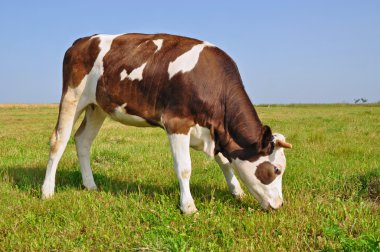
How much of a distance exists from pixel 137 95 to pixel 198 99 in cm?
103

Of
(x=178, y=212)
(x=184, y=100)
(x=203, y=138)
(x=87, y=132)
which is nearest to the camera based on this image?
(x=178, y=212)

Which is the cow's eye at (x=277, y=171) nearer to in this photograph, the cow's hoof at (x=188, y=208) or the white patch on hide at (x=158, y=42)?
Result: the cow's hoof at (x=188, y=208)

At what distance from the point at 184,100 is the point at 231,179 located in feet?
4.91

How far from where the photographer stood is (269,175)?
5.73m

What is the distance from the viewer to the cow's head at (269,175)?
18.6ft

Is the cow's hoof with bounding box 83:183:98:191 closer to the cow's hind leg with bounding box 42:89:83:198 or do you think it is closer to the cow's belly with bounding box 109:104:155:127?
the cow's hind leg with bounding box 42:89:83:198

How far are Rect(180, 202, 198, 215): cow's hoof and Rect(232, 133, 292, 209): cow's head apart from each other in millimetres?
826

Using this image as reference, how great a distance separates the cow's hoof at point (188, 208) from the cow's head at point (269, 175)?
83 cm

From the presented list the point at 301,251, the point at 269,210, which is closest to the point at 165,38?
the point at 269,210

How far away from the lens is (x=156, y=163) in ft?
30.2

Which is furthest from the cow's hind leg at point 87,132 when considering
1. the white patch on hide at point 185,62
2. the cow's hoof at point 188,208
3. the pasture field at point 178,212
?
the cow's hoof at point 188,208

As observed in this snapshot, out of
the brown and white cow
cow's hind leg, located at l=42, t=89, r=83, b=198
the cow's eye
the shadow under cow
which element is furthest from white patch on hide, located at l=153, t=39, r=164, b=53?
the cow's eye

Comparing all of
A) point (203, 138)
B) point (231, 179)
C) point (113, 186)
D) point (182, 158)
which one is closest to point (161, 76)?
point (203, 138)

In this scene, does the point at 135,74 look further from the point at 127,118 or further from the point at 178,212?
the point at 178,212
